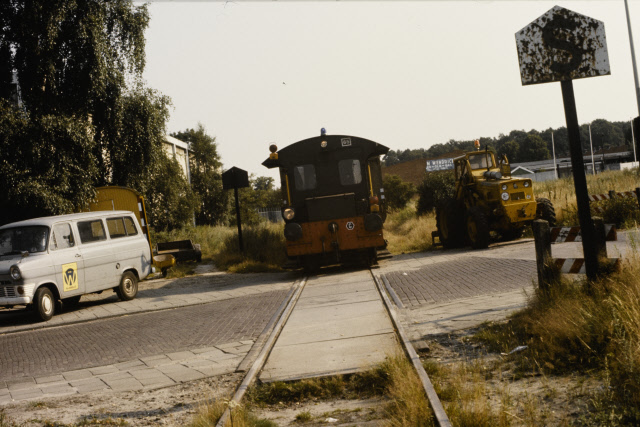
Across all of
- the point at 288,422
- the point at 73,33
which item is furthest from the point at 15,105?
the point at 288,422

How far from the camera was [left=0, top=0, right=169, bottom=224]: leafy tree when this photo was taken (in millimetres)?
18891

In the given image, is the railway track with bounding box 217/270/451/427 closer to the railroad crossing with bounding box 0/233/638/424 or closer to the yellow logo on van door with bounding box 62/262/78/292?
the railroad crossing with bounding box 0/233/638/424

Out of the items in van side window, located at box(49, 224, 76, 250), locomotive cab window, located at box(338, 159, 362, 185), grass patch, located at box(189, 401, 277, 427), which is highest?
locomotive cab window, located at box(338, 159, 362, 185)

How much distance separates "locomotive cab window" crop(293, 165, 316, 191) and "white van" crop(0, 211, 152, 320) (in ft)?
13.7

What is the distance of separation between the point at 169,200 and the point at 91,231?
16.0m

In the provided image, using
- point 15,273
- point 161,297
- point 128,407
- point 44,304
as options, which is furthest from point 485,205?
point 128,407

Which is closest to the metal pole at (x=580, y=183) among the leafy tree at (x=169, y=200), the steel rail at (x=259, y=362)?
the steel rail at (x=259, y=362)

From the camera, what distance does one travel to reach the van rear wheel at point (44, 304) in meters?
11.7

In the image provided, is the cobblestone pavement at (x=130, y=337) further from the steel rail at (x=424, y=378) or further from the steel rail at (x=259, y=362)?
the steel rail at (x=424, y=378)

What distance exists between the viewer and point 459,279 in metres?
11.6

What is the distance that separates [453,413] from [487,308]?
14.0 feet

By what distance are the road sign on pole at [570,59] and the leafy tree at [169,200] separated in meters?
21.0

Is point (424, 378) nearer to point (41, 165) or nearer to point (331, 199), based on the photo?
point (331, 199)

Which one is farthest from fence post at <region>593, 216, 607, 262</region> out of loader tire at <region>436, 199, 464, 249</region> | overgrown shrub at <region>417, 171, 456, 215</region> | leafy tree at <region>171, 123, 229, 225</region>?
leafy tree at <region>171, 123, 229, 225</region>
